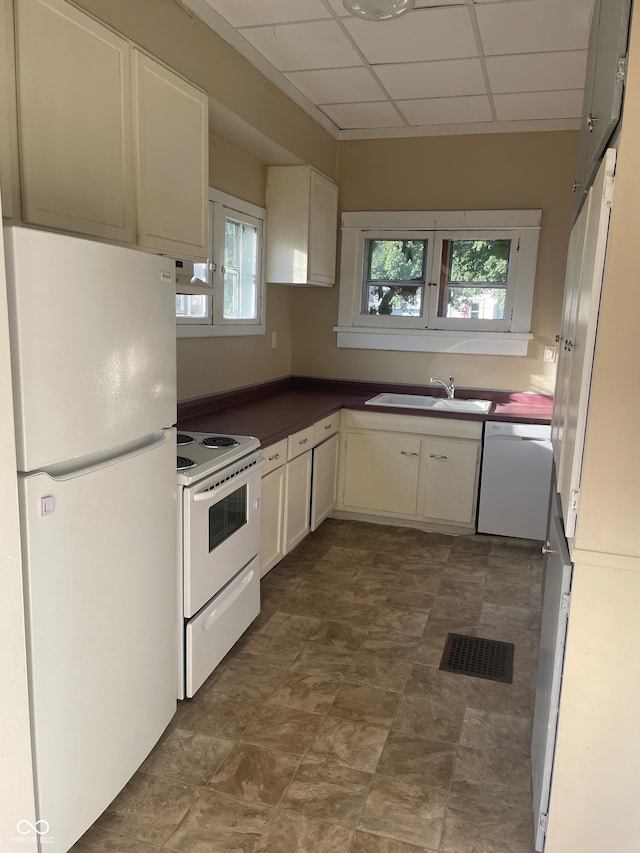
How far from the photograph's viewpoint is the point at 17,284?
4.37ft

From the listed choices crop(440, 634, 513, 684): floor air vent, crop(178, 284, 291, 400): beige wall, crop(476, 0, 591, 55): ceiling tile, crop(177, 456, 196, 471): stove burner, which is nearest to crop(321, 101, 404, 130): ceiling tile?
crop(476, 0, 591, 55): ceiling tile

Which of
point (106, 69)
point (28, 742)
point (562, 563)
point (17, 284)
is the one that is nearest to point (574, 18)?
point (106, 69)

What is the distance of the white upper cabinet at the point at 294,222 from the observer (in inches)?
162

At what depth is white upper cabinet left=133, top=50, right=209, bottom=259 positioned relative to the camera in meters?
2.25

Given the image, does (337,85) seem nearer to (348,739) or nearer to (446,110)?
(446,110)

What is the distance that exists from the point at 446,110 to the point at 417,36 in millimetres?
1145

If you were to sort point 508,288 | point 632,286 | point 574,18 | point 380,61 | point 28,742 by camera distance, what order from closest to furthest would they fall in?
point 632,286, point 28,742, point 574,18, point 380,61, point 508,288

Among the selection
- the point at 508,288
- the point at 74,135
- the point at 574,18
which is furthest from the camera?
the point at 508,288

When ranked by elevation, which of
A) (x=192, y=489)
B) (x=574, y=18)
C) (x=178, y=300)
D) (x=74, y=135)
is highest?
(x=574, y=18)

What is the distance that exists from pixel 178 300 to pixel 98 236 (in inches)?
50.5

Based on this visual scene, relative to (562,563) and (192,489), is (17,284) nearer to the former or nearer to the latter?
(192,489)

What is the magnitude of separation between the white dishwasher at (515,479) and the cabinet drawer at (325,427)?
95 centimetres

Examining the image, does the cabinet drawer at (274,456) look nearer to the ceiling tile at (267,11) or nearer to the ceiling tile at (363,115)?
the ceiling tile at (267,11)

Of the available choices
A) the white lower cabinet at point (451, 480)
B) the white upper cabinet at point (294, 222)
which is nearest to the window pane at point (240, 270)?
the white upper cabinet at point (294, 222)
